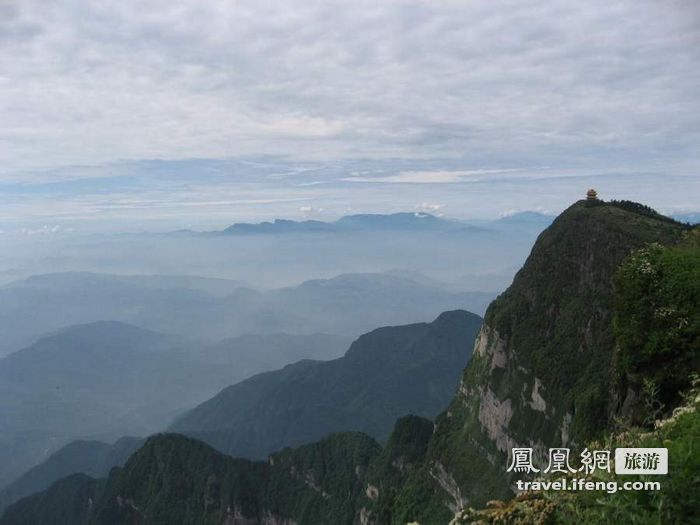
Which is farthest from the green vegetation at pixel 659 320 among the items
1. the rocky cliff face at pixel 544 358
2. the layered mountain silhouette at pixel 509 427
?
the rocky cliff face at pixel 544 358

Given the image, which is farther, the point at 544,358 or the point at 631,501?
the point at 544,358

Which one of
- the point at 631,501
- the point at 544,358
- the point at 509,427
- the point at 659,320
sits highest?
the point at 659,320

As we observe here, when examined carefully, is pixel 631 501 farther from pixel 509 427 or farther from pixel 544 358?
pixel 509 427

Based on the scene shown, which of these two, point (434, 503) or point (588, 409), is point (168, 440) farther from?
point (588, 409)

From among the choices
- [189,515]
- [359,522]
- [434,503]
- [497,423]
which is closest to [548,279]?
[497,423]

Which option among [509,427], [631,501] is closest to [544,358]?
[509,427]

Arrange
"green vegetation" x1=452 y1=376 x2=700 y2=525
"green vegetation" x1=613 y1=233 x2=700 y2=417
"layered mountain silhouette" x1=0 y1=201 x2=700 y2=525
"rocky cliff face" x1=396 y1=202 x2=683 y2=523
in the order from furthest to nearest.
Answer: "rocky cliff face" x1=396 y1=202 x2=683 y2=523 → "layered mountain silhouette" x1=0 y1=201 x2=700 y2=525 → "green vegetation" x1=613 y1=233 x2=700 y2=417 → "green vegetation" x1=452 y1=376 x2=700 y2=525

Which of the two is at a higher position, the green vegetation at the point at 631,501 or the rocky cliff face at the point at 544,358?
the green vegetation at the point at 631,501

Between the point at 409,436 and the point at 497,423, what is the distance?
37.6m

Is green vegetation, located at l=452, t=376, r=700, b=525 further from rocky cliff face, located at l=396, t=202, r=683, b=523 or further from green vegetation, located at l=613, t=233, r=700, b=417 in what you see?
rocky cliff face, located at l=396, t=202, r=683, b=523

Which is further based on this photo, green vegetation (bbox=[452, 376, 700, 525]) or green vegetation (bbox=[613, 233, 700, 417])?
green vegetation (bbox=[613, 233, 700, 417])

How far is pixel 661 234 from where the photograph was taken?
5597 centimetres

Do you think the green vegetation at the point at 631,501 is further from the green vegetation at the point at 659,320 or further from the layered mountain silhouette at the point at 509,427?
the green vegetation at the point at 659,320

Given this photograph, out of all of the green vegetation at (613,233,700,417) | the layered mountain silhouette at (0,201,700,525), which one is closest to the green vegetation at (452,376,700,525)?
the layered mountain silhouette at (0,201,700,525)
